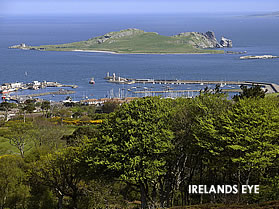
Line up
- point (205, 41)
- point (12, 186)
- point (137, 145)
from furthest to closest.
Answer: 1. point (205, 41)
2. point (12, 186)
3. point (137, 145)

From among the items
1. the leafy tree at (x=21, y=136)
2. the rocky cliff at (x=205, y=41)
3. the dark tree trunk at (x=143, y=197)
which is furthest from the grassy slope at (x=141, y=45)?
the dark tree trunk at (x=143, y=197)

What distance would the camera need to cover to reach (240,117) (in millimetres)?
13906

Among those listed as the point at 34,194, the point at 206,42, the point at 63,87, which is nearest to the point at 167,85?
the point at 63,87

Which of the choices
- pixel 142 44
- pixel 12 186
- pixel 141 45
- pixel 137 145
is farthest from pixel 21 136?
pixel 142 44

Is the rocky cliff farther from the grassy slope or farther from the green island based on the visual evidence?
the grassy slope

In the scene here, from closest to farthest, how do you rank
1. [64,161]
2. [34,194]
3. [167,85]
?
[64,161] < [34,194] < [167,85]

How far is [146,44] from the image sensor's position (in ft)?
589

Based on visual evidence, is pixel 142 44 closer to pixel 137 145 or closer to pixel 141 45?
pixel 141 45

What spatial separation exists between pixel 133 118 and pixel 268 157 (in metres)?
4.79

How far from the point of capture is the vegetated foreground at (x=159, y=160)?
13547 millimetres

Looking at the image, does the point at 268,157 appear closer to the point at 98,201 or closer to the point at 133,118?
the point at 133,118

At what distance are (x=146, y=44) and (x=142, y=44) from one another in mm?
1720

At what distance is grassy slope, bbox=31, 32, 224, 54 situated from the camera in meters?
166

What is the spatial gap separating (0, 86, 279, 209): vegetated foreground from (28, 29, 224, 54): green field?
147163mm
